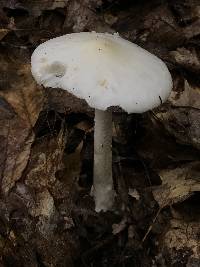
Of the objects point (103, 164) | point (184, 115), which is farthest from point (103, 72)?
point (184, 115)

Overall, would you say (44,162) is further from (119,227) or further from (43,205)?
(119,227)

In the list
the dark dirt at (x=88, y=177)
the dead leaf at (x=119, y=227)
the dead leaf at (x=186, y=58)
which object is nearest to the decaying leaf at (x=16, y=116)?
the dark dirt at (x=88, y=177)

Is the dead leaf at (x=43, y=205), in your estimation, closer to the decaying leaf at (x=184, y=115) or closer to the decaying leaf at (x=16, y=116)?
the decaying leaf at (x=16, y=116)

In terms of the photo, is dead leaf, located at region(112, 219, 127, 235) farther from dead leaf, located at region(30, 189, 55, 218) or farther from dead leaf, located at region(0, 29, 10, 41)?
dead leaf, located at region(0, 29, 10, 41)

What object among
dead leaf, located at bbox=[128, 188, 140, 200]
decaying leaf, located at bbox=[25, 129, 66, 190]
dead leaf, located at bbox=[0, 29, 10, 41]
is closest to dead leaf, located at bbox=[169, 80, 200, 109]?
dead leaf, located at bbox=[128, 188, 140, 200]

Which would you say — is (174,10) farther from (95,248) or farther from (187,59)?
(95,248)

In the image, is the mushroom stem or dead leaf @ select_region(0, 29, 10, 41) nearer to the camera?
the mushroom stem
